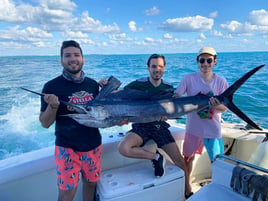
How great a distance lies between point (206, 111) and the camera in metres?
2.14

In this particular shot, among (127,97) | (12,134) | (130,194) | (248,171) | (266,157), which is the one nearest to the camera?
(248,171)

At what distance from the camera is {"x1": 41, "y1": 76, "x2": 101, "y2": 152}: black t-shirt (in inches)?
64.4

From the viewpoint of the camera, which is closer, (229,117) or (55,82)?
(55,82)

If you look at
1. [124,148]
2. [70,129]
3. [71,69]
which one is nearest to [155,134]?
[124,148]

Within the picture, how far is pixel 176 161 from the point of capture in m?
2.15

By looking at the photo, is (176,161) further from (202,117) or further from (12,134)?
(12,134)

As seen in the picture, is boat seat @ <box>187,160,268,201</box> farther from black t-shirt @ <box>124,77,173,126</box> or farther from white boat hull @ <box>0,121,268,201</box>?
black t-shirt @ <box>124,77,173,126</box>

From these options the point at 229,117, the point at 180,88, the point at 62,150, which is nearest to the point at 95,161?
the point at 62,150

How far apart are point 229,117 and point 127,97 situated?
15.0ft

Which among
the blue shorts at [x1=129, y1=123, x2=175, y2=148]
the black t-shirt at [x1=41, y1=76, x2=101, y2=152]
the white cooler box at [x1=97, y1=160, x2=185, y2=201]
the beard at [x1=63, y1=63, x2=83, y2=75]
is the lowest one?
the white cooler box at [x1=97, y1=160, x2=185, y2=201]

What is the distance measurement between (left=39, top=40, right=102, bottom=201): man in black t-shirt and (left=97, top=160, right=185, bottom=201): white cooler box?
0.59ft

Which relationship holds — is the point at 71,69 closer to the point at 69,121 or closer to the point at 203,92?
the point at 69,121

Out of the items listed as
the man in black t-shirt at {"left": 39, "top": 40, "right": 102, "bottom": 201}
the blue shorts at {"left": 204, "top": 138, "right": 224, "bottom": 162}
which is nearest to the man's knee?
the man in black t-shirt at {"left": 39, "top": 40, "right": 102, "bottom": 201}

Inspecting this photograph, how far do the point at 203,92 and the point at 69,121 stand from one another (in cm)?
135
